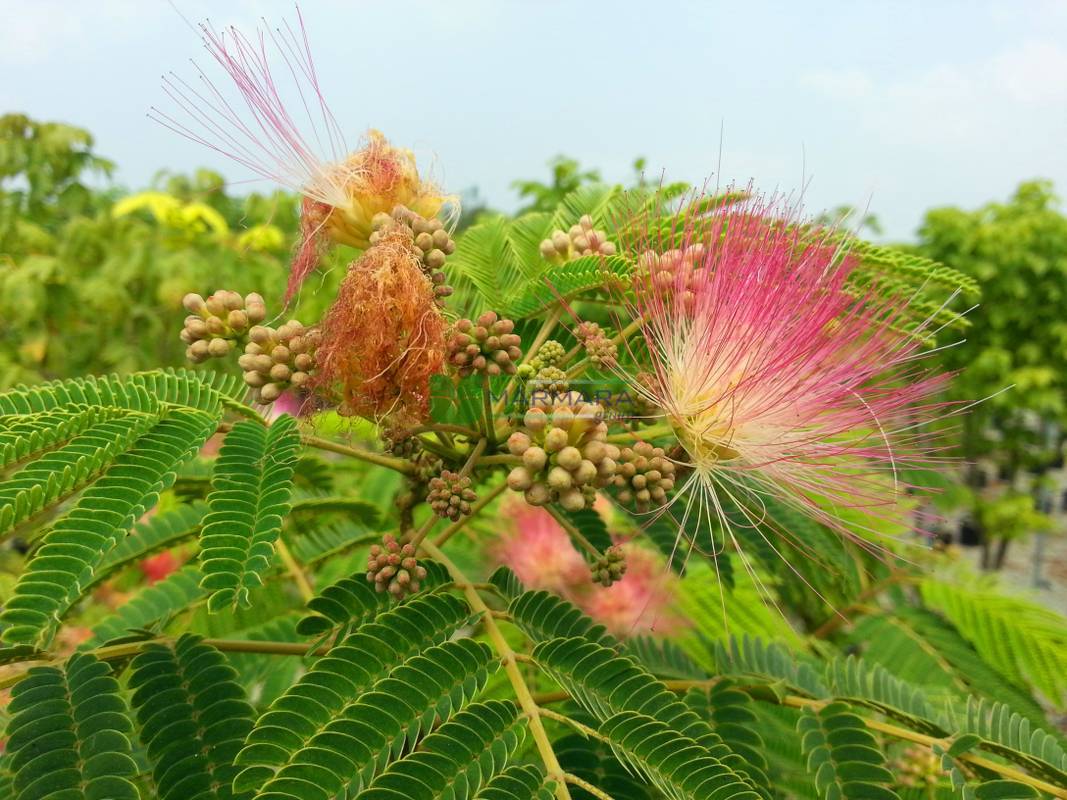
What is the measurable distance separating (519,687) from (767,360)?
0.74 metres

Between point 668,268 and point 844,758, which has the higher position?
point 668,268

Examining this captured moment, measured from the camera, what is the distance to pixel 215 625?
186cm

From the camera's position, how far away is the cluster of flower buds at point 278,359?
1.10 meters

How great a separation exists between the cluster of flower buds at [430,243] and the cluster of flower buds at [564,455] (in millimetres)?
291

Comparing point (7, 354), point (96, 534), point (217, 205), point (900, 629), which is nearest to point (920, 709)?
point (900, 629)

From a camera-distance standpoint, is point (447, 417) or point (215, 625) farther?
point (215, 625)

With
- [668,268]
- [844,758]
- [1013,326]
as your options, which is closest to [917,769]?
[844,758]

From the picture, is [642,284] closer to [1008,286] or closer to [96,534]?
[96,534]

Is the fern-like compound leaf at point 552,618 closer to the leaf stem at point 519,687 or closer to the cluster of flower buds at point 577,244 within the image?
the leaf stem at point 519,687

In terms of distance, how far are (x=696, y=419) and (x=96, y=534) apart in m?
1.03

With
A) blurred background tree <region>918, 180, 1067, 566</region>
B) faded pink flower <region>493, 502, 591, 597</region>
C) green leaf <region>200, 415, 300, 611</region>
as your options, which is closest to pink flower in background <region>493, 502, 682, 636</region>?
faded pink flower <region>493, 502, 591, 597</region>

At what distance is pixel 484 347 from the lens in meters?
1.13

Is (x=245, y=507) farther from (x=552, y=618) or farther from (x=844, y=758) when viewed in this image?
(x=844, y=758)

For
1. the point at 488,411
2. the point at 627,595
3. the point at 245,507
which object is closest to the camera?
the point at 245,507
